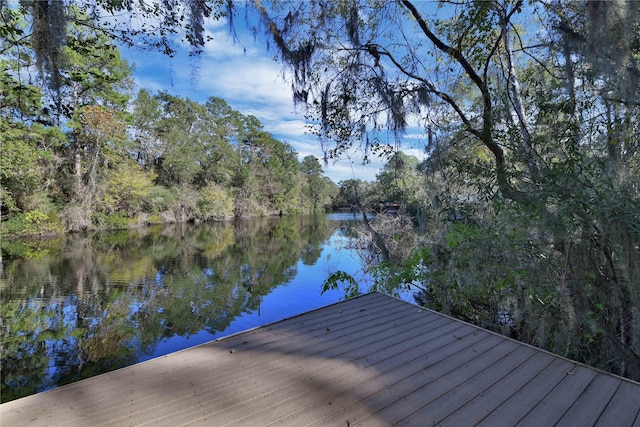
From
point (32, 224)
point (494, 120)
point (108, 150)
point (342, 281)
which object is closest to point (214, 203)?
point (108, 150)

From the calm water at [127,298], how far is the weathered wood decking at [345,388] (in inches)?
96.9

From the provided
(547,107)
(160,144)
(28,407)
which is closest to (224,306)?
(28,407)

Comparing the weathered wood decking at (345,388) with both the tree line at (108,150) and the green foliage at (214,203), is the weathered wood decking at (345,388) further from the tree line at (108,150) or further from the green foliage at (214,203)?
the green foliage at (214,203)

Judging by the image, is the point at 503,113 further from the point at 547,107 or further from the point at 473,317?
the point at 473,317

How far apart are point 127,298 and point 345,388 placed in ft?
19.2

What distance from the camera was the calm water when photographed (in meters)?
3.69

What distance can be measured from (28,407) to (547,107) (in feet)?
15.8

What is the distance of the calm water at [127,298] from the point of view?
12.1ft

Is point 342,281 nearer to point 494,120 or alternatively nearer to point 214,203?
point 494,120

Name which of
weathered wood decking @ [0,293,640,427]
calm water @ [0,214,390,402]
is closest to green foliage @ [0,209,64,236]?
calm water @ [0,214,390,402]

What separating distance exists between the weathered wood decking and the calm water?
2.46 m

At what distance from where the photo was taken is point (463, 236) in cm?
316

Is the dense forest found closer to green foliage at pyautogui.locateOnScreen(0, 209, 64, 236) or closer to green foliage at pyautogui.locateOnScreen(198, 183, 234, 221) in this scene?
green foliage at pyautogui.locateOnScreen(0, 209, 64, 236)

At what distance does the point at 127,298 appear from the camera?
579 cm
